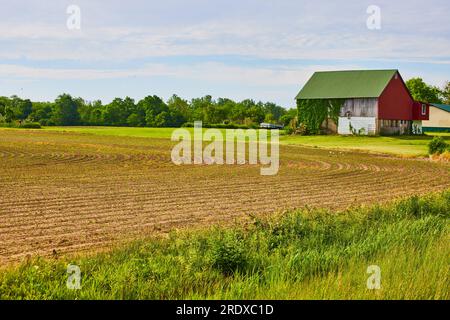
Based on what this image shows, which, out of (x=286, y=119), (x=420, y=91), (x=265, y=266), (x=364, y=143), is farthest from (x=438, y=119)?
(x=265, y=266)

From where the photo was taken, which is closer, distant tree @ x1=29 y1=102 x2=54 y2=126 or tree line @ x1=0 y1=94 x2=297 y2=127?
tree line @ x1=0 y1=94 x2=297 y2=127

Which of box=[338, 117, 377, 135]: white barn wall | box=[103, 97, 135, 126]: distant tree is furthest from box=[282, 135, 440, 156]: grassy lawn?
box=[103, 97, 135, 126]: distant tree

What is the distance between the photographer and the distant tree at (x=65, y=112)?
382ft

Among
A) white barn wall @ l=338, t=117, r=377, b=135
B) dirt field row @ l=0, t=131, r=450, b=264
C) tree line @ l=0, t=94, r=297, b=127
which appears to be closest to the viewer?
dirt field row @ l=0, t=131, r=450, b=264

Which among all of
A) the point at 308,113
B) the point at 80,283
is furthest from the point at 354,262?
the point at 308,113

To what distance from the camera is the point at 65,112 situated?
118188 mm

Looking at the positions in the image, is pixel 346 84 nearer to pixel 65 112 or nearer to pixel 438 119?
pixel 438 119

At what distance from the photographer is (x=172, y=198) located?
18719 millimetres

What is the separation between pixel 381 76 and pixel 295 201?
58.0 metres

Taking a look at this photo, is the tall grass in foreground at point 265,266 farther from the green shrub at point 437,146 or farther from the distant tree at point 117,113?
the distant tree at point 117,113

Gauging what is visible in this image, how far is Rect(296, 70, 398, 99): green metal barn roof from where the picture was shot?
71000 millimetres

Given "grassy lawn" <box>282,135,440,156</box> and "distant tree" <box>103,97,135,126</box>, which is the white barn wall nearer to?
"grassy lawn" <box>282,135,440,156</box>

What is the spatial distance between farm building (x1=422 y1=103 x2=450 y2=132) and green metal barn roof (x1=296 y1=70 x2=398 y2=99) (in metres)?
29.6

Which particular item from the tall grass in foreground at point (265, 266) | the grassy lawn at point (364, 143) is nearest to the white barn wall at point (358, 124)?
the grassy lawn at point (364, 143)
